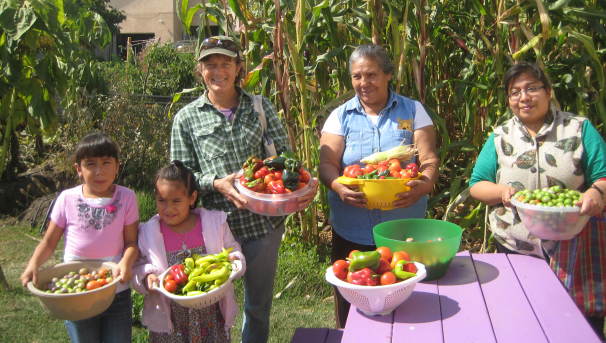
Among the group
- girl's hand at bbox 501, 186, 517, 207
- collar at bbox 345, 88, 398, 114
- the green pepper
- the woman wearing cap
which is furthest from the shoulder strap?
girl's hand at bbox 501, 186, 517, 207

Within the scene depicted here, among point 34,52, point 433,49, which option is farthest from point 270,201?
point 34,52

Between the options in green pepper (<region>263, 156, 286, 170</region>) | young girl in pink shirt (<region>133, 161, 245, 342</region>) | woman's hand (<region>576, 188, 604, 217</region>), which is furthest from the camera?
green pepper (<region>263, 156, 286, 170</region>)

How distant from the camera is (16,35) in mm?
3412

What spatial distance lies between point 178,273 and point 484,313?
120 centimetres

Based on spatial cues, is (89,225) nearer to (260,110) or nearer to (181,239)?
(181,239)

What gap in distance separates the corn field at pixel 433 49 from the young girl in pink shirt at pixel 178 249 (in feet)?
4.57

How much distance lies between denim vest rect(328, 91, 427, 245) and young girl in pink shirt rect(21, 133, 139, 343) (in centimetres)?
106

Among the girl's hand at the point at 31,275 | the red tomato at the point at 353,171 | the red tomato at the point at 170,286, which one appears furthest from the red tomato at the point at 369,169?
the girl's hand at the point at 31,275

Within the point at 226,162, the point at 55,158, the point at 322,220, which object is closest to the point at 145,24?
the point at 55,158

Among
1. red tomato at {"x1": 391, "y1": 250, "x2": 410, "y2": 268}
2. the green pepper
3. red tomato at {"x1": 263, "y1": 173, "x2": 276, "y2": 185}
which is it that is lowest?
red tomato at {"x1": 391, "y1": 250, "x2": 410, "y2": 268}

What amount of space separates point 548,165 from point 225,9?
2.51 meters

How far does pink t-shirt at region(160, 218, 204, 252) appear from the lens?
250 cm

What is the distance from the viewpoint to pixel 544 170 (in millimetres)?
2482

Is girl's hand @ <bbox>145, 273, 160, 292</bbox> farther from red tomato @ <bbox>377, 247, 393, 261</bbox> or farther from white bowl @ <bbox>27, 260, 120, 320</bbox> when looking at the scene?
red tomato @ <bbox>377, 247, 393, 261</bbox>
